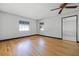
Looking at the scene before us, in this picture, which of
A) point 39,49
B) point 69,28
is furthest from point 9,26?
point 69,28

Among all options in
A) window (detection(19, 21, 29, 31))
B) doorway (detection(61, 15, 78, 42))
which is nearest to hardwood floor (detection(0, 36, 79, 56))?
doorway (detection(61, 15, 78, 42))

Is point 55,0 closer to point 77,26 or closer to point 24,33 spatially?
point 77,26

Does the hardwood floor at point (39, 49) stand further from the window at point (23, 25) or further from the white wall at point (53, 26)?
the window at point (23, 25)

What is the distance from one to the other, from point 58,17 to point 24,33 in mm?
3850

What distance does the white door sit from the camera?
5439 millimetres

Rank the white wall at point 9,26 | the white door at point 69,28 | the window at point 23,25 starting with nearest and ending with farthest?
the white wall at point 9,26 → the white door at point 69,28 → the window at point 23,25

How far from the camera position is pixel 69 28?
18.8ft

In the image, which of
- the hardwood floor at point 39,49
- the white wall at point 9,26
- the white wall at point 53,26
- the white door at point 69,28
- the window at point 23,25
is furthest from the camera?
the window at point 23,25

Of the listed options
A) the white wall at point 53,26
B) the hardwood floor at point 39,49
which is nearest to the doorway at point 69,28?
the white wall at point 53,26

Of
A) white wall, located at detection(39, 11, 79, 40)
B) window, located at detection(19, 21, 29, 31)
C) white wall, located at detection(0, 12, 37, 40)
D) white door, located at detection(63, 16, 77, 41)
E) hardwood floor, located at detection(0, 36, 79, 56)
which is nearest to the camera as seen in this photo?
hardwood floor, located at detection(0, 36, 79, 56)

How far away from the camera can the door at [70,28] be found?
538 centimetres

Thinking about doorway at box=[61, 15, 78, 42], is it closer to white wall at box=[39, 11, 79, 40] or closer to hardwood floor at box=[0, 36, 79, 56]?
white wall at box=[39, 11, 79, 40]

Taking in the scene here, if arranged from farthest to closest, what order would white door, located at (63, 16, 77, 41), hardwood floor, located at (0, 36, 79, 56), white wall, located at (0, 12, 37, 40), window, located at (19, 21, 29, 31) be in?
1. window, located at (19, 21, 29, 31)
2. white door, located at (63, 16, 77, 41)
3. white wall, located at (0, 12, 37, 40)
4. hardwood floor, located at (0, 36, 79, 56)

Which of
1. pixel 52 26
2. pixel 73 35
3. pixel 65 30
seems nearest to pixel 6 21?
pixel 52 26
